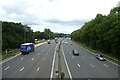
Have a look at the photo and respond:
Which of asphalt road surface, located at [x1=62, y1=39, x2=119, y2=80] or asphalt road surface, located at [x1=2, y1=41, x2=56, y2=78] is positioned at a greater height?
asphalt road surface, located at [x1=62, y1=39, x2=119, y2=80]

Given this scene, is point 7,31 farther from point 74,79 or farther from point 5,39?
point 74,79

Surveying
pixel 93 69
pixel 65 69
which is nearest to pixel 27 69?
pixel 65 69

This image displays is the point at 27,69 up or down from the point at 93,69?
down

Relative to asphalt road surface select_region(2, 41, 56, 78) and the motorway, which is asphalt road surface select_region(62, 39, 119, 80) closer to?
the motorway

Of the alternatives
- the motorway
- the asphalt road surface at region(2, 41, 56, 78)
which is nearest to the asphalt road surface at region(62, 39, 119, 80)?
the motorway

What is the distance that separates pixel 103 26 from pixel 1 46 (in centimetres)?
2956

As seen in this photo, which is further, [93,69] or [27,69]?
[93,69]

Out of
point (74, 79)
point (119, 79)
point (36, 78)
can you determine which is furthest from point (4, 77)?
point (119, 79)

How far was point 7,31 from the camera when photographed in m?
96.6

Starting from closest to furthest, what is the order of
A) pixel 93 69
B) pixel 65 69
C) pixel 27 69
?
pixel 27 69, pixel 65 69, pixel 93 69

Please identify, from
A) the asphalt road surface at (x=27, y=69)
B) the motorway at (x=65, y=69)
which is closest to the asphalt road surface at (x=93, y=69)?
the motorway at (x=65, y=69)

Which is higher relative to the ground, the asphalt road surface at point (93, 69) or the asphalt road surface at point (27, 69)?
the asphalt road surface at point (93, 69)

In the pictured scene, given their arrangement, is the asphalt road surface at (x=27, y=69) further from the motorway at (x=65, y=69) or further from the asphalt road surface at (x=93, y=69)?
the asphalt road surface at (x=93, y=69)

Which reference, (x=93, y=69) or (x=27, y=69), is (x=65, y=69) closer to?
(x=93, y=69)
